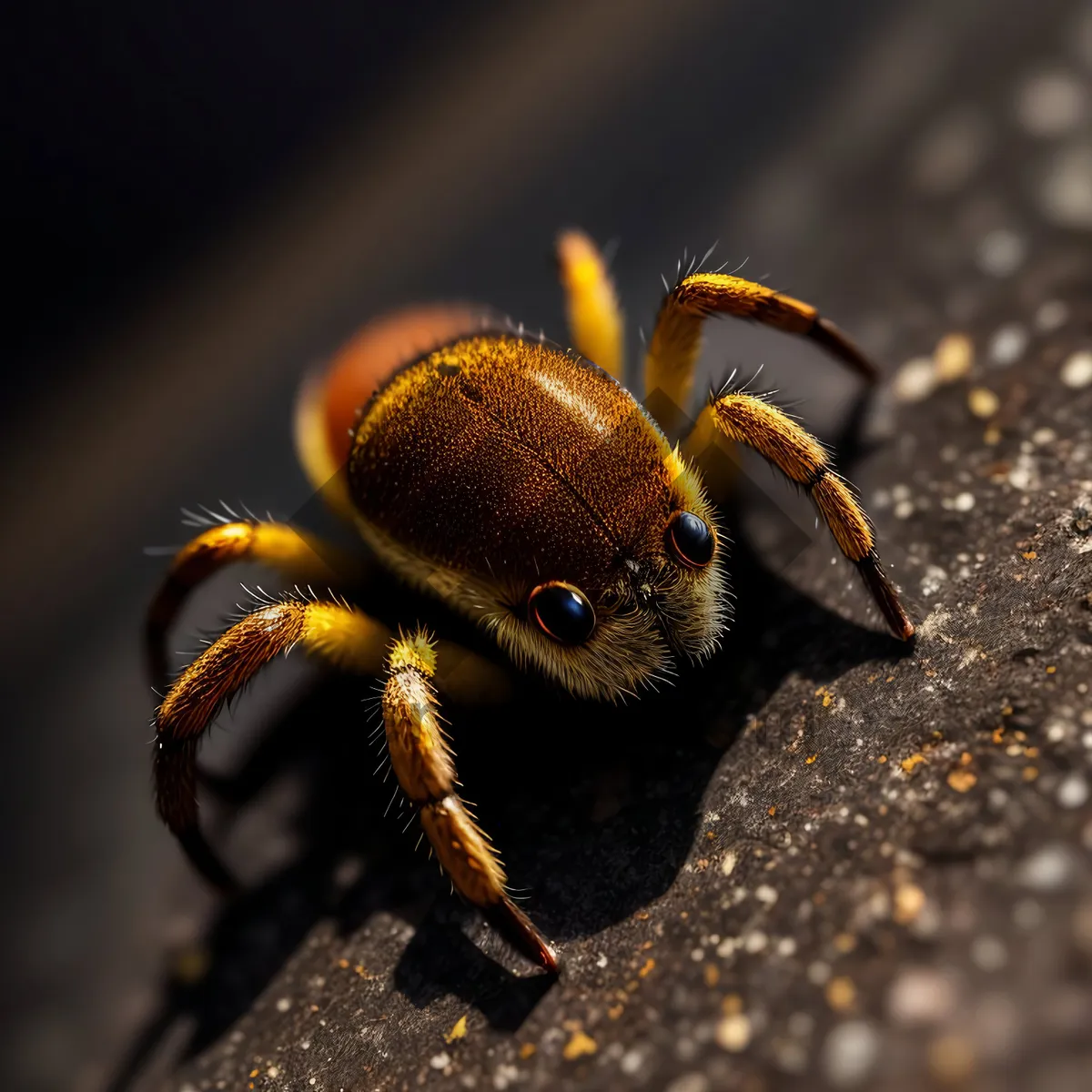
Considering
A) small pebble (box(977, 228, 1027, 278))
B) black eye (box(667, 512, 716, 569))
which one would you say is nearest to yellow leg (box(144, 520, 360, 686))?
black eye (box(667, 512, 716, 569))

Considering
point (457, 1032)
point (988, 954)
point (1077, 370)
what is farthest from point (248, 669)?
point (1077, 370)

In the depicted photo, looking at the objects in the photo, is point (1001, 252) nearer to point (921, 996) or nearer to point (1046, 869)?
point (1046, 869)

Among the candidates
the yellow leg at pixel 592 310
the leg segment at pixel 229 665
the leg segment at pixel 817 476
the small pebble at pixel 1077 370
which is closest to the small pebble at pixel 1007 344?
the small pebble at pixel 1077 370

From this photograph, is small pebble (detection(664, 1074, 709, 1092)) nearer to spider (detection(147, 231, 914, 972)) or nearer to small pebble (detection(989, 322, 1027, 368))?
spider (detection(147, 231, 914, 972))

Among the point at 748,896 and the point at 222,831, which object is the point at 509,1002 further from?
the point at 222,831

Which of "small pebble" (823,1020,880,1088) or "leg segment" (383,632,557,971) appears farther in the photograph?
"leg segment" (383,632,557,971)

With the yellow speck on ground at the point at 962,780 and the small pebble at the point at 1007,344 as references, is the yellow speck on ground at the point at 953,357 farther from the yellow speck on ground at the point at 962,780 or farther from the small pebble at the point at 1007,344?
the yellow speck on ground at the point at 962,780
